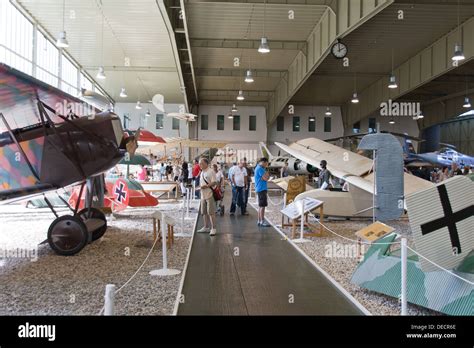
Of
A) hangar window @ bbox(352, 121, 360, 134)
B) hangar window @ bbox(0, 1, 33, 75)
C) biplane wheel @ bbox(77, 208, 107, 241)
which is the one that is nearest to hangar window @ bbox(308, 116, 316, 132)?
hangar window @ bbox(352, 121, 360, 134)

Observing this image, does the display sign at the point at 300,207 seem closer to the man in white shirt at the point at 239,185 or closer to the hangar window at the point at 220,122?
the man in white shirt at the point at 239,185

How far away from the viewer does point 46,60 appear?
20.7 meters

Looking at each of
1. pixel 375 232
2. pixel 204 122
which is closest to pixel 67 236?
pixel 375 232

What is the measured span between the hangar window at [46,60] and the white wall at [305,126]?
22.1 meters

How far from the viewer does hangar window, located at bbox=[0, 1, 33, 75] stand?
50.8ft

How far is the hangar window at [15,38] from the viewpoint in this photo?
15.5 m

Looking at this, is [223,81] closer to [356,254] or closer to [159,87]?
[159,87]

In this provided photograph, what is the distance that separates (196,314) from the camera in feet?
13.4

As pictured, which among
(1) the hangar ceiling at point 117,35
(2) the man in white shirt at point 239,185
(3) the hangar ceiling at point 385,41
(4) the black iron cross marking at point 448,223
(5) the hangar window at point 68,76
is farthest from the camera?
(5) the hangar window at point 68,76

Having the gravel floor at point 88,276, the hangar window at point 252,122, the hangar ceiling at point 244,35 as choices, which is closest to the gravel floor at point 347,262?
the gravel floor at point 88,276

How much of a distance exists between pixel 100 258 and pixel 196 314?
3321mm

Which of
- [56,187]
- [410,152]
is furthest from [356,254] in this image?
[410,152]

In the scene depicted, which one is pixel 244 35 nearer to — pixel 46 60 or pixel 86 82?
pixel 46 60

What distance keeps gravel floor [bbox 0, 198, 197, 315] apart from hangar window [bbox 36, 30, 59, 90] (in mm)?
12092
